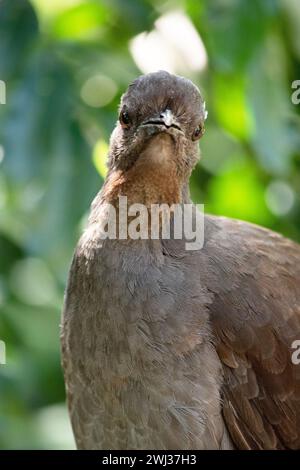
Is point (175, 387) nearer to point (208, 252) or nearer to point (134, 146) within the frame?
point (208, 252)

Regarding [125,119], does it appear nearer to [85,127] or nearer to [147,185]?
[147,185]

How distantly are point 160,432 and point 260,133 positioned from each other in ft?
4.44

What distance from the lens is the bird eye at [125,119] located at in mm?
5191

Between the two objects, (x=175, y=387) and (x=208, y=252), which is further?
(x=208, y=252)

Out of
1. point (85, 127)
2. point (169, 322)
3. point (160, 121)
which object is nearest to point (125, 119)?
point (160, 121)

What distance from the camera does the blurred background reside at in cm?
542

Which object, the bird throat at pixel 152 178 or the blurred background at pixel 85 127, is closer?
the bird throat at pixel 152 178

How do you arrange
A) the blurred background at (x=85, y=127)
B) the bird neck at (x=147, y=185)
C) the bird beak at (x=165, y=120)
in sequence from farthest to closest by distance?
the blurred background at (x=85, y=127)
the bird neck at (x=147, y=185)
the bird beak at (x=165, y=120)

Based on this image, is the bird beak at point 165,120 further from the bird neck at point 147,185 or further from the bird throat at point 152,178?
the bird neck at point 147,185

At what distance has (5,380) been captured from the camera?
587 cm

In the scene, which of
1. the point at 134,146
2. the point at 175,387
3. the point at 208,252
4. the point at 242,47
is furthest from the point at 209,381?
the point at 242,47

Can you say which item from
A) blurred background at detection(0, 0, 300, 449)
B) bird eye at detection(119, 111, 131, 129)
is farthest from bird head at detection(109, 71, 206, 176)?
blurred background at detection(0, 0, 300, 449)

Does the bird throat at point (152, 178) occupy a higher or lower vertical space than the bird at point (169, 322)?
higher

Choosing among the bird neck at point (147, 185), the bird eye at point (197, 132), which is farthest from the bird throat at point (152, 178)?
the bird eye at point (197, 132)
